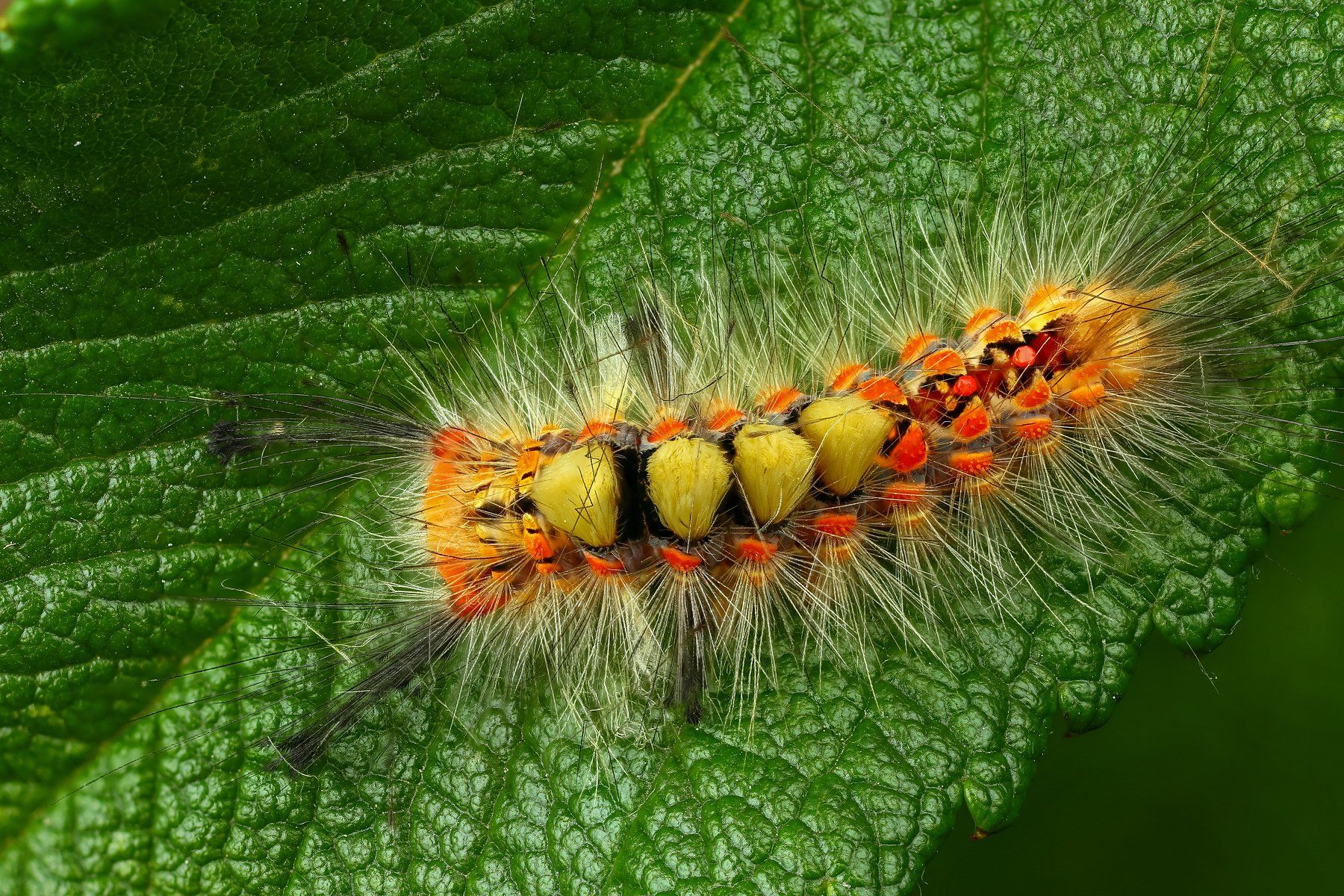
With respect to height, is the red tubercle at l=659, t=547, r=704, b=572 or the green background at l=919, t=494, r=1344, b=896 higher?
the red tubercle at l=659, t=547, r=704, b=572

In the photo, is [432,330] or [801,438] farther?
[432,330]

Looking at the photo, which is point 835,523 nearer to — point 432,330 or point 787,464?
point 787,464

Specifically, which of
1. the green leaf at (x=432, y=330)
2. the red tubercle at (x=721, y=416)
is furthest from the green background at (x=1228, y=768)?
the red tubercle at (x=721, y=416)

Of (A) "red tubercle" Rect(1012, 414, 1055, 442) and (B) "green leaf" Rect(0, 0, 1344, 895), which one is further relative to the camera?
(A) "red tubercle" Rect(1012, 414, 1055, 442)

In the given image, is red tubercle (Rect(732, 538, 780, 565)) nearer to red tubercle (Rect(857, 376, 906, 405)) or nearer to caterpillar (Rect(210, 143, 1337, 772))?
caterpillar (Rect(210, 143, 1337, 772))

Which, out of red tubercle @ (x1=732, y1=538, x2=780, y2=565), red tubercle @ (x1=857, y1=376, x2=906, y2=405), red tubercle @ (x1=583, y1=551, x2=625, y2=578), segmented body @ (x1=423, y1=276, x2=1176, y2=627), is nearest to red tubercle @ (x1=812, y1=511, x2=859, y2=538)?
segmented body @ (x1=423, y1=276, x2=1176, y2=627)

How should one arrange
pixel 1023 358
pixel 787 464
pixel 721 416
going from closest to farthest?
1. pixel 787 464
2. pixel 1023 358
3. pixel 721 416

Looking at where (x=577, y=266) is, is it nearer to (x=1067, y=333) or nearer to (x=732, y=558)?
(x=732, y=558)

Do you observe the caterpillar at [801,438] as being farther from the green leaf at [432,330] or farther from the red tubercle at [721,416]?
the green leaf at [432,330]

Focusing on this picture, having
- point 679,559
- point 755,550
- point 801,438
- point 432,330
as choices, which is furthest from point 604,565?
point 432,330
